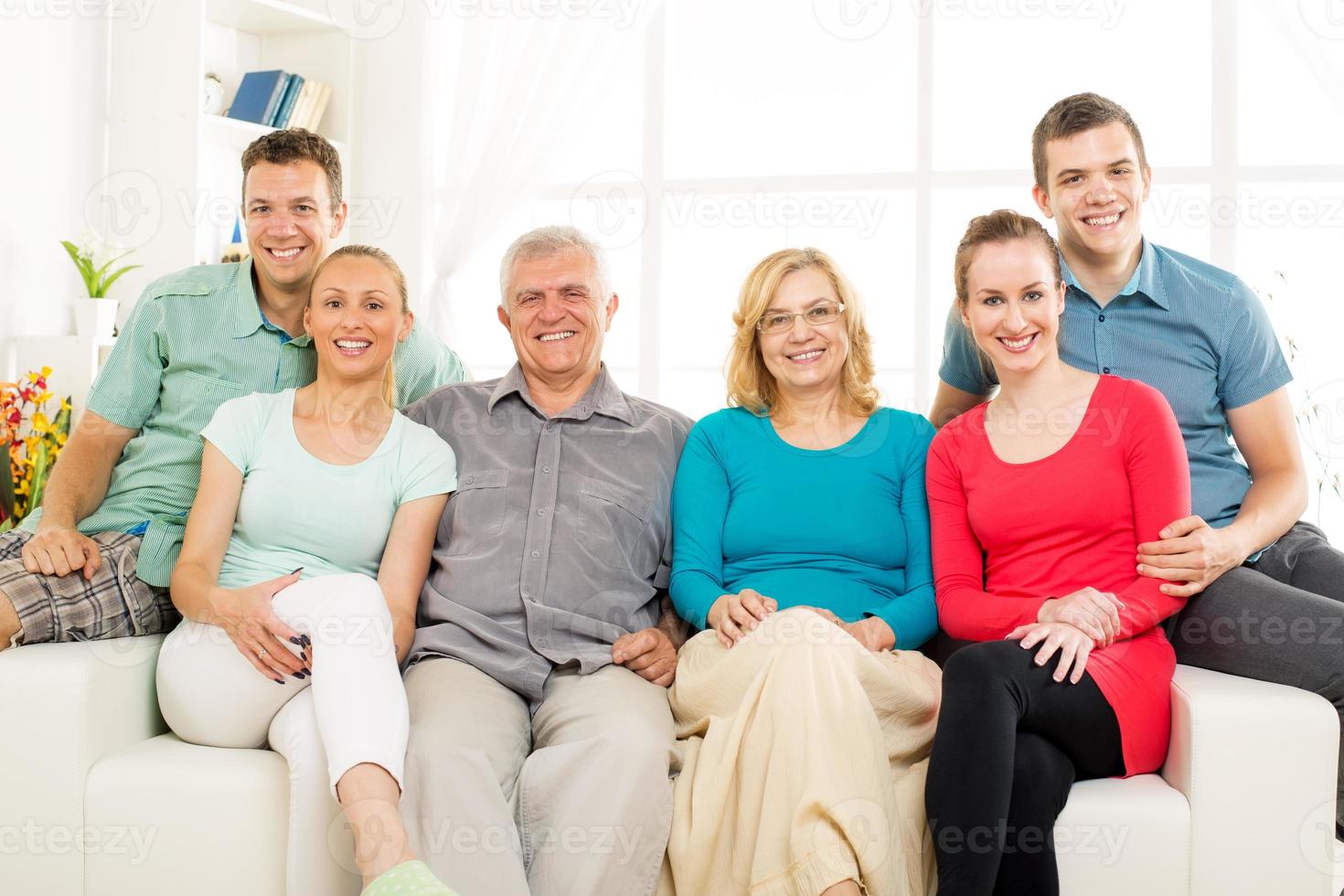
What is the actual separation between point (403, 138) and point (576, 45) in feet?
2.45

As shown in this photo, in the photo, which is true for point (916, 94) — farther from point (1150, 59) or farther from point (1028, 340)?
→ point (1028, 340)

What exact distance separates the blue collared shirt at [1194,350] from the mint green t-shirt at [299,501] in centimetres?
122

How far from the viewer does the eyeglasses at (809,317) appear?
2037mm

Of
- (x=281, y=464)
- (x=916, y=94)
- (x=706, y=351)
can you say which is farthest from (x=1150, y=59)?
(x=281, y=464)

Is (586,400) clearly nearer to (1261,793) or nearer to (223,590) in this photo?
(223,590)

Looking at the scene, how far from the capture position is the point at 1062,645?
5.17ft

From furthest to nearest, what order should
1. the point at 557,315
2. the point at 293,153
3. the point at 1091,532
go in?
the point at 293,153 < the point at 557,315 < the point at 1091,532

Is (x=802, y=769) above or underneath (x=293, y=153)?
underneath

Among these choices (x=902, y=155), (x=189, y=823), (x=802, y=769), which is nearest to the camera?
(x=802, y=769)

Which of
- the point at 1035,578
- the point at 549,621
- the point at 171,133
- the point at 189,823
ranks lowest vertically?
the point at 189,823

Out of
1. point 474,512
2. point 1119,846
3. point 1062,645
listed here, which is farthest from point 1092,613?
point 474,512

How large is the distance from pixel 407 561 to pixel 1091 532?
1.11 meters

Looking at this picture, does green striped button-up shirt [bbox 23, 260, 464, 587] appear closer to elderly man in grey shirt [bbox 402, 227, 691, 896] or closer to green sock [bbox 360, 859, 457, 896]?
elderly man in grey shirt [bbox 402, 227, 691, 896]

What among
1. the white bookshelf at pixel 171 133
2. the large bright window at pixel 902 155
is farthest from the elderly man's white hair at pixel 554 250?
the white bookshelf at pixel 171 133
